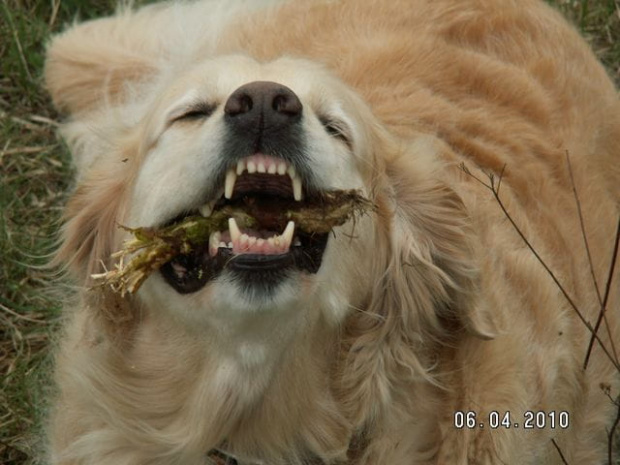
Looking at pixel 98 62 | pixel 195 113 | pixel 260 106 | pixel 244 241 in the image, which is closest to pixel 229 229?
pixel 244 241

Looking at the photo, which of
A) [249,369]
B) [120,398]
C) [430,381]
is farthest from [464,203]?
[120,398]

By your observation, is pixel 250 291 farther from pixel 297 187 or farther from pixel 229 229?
pixel 297 187

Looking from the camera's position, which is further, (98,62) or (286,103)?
(98,62)

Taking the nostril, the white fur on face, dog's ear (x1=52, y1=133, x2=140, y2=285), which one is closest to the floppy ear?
dog's ear (x1=52, y1=133, x2=140, y2=285)

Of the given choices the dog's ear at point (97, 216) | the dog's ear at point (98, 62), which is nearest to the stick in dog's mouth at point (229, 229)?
the dog's ear at point (97, 216)

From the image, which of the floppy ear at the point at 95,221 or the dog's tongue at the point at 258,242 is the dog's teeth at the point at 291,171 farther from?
the floppy ear at the point at 95,221

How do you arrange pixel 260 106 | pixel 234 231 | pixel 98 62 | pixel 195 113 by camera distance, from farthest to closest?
pixel 98 62 < pixel 195 113 < pixel 260 106 < pixel 234 231

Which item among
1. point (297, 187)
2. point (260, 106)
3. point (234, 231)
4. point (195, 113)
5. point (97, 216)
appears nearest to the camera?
point (234, 231)
